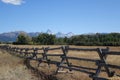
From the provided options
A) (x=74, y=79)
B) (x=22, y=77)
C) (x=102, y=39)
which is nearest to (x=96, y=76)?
(x=74, y=79)

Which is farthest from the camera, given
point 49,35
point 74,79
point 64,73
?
point 49,35

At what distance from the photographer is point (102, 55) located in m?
11.8

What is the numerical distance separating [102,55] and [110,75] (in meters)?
0.85

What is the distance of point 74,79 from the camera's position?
13867 millimetres

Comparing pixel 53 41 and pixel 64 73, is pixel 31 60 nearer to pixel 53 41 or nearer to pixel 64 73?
pixel 64 73

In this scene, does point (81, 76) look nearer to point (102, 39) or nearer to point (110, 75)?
point (110, 75)

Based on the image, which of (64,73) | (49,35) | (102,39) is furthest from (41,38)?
(64,73)

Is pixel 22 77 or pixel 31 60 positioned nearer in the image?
pixel 22 77

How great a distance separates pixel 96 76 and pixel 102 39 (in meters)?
121

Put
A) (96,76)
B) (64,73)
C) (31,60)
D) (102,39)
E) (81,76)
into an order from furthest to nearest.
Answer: (102,39) < (31,60) < (64,73) < (81,76) < (96,76)

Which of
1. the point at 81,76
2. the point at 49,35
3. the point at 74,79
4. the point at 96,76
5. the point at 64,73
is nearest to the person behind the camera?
the point at 96,76

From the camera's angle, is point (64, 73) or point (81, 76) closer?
point (81, 76)

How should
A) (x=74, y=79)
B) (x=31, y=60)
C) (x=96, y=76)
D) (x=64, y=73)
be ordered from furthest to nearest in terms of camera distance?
(x=31, y=60) → (x=64, y=73) → (x=74, y=79) → (x=96, y=76)

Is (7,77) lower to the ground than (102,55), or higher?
lower
